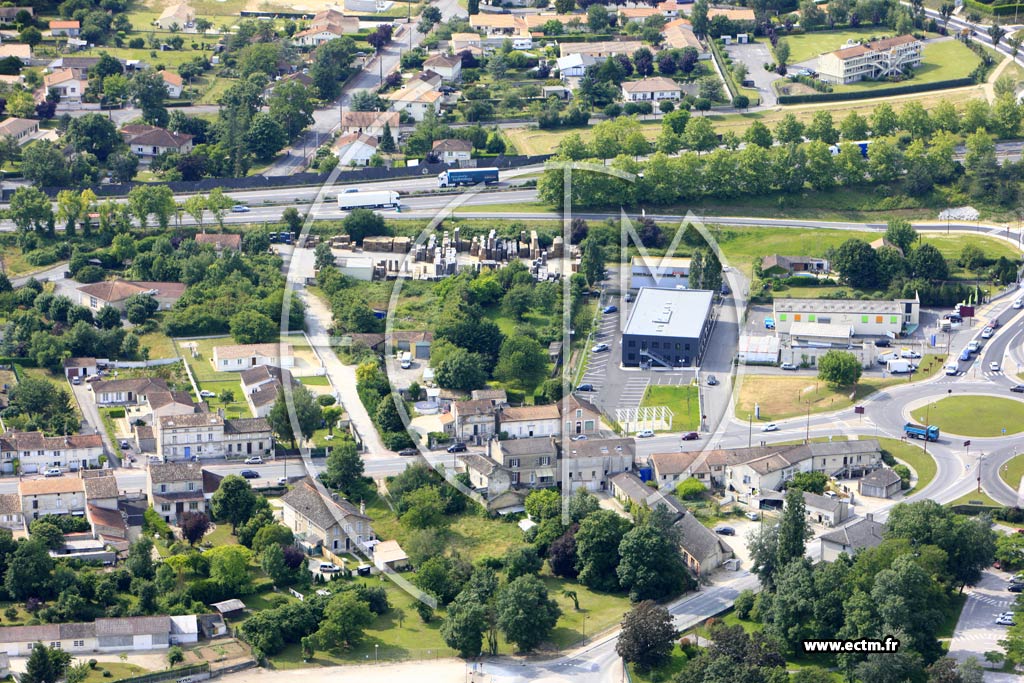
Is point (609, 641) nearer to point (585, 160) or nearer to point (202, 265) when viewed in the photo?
point (202, 265)

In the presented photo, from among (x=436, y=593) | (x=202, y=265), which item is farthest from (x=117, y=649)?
(x=202, y=265)

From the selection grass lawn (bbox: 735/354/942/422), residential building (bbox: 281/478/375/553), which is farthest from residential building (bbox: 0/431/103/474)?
grass lawn (bbox: 735/354/942/422)

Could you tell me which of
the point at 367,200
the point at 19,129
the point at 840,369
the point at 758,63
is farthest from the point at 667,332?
the point at 19,129

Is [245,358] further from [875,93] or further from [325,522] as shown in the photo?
[875,93]

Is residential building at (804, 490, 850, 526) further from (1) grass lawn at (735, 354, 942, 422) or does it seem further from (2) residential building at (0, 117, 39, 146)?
(2) residential building at (0, 117, 39, 146)

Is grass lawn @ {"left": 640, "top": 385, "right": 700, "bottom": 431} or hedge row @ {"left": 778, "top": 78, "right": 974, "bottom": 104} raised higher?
hedge row @ {"left": 778, "top": 78, "right": 974, "bottom": 104}
